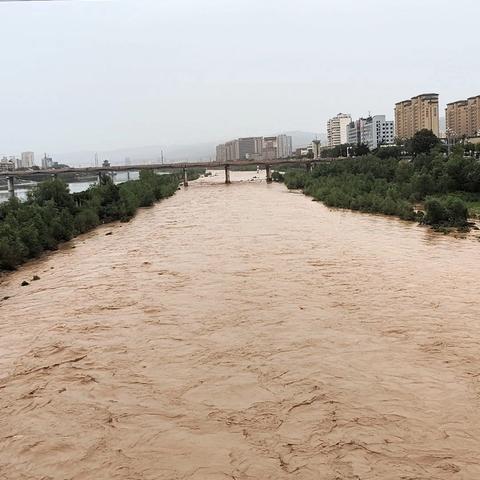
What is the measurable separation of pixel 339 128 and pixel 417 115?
152 feet

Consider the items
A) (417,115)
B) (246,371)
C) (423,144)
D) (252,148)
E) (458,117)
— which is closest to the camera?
(246,371)

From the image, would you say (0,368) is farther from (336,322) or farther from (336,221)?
(336,221)

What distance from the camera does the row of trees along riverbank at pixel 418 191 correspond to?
18.4 m

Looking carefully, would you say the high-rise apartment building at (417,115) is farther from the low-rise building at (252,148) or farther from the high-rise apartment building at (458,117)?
the low-rise building at (252,148)

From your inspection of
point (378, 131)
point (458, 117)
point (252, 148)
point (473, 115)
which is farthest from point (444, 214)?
point (252, 148)

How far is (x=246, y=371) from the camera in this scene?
5820 millimetres

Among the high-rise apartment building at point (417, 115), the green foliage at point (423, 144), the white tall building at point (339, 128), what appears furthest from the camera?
the white tall building at point (339, 128)

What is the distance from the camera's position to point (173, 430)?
15.2 feet

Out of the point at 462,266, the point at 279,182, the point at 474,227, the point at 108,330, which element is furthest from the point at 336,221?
the point at 279,182

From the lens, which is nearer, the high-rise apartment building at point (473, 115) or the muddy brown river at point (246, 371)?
the muddy brown river at point (246, 371)

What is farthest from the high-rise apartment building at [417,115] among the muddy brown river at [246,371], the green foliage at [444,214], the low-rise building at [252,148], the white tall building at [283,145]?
the white tall building at [283,145]

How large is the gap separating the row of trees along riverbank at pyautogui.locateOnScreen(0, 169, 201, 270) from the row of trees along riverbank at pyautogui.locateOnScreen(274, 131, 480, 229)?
1051 cm

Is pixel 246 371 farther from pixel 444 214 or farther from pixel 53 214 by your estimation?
pixel 53 214

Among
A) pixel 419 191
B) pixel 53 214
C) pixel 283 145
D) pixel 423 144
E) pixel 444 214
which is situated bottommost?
pixel 444 214
